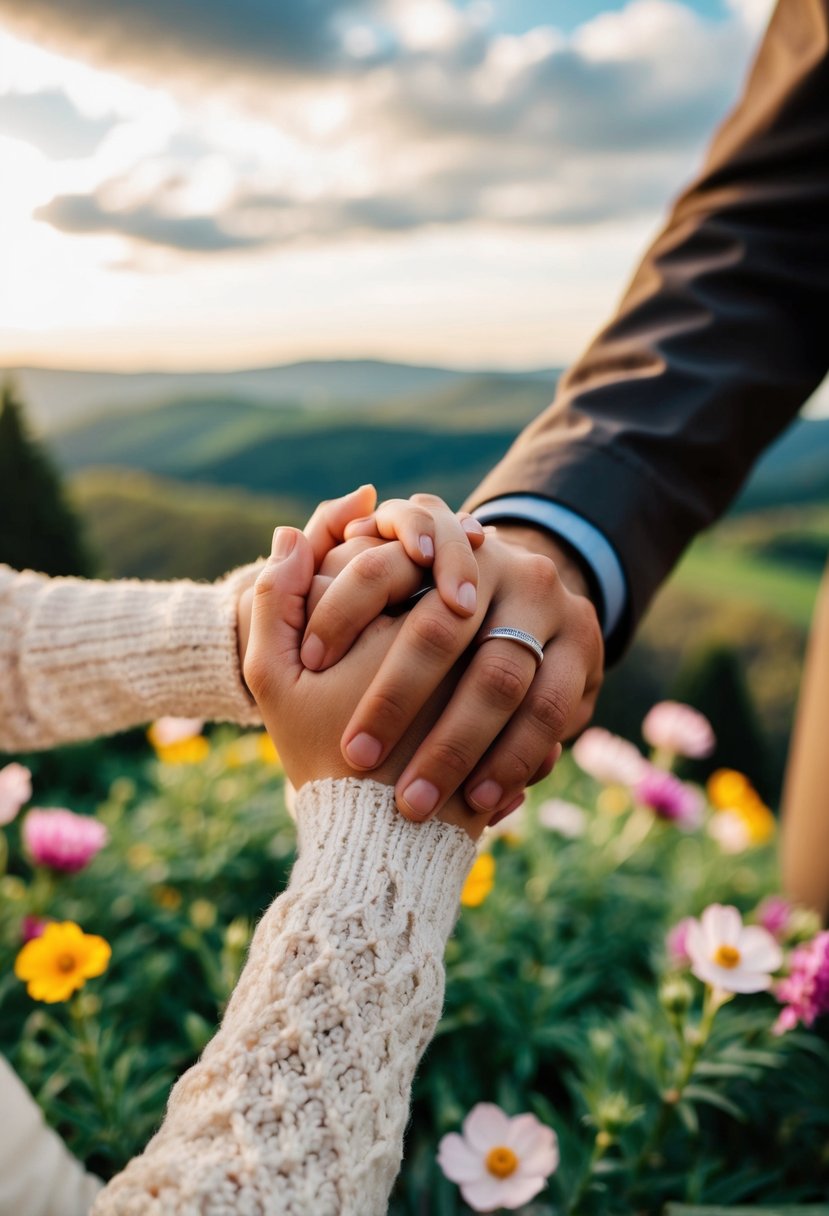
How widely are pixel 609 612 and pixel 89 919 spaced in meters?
1.18

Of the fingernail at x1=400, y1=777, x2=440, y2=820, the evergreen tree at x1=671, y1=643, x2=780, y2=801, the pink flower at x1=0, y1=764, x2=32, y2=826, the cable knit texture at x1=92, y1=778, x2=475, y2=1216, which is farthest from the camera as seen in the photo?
the evergreen tree at x1=671, y1=643, x2=780, y2=801

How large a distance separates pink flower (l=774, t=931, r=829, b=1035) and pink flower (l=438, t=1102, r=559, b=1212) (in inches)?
16.1

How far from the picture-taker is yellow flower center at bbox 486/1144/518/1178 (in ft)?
3.88

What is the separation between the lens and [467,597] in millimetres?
1197

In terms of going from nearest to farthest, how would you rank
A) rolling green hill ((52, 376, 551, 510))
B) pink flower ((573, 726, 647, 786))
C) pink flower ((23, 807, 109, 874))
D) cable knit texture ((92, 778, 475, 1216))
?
cable knit texture ((92, 778, 475, 1216)) < pink flower ((23, 807, 109, 874)) < pink flower ((573, 726, 647, 786)) < rolling green hill ((52, 376, 551, 510))

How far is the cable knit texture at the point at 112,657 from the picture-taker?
55.3 inches

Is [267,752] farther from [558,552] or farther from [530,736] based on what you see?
[530,736]

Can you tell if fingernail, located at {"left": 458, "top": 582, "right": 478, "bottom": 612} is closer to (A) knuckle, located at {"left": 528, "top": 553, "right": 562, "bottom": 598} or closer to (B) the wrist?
(A) knuckle, located at {"left": 528, "top": 553, "right": 562, "bottom": 598}

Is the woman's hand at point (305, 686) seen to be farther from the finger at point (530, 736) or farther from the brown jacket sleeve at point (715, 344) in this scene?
the brown jacket sleeve at point (715, 344)

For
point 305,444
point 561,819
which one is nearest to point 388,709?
point 561,819

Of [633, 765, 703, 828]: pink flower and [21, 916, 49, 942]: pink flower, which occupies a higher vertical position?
[21, 916, 49, 942]: pink flower

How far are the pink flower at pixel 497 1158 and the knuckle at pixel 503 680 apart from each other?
0.52 m

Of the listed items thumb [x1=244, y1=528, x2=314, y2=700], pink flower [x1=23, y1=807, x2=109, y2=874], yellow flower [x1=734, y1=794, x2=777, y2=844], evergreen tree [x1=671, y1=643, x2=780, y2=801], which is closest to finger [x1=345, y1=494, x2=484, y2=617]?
thumb [x1=244, y1=528, x2=314, y2=700]

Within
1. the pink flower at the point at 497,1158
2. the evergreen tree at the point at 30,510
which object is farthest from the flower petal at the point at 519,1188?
the evergreen tree at the point at 30,510
